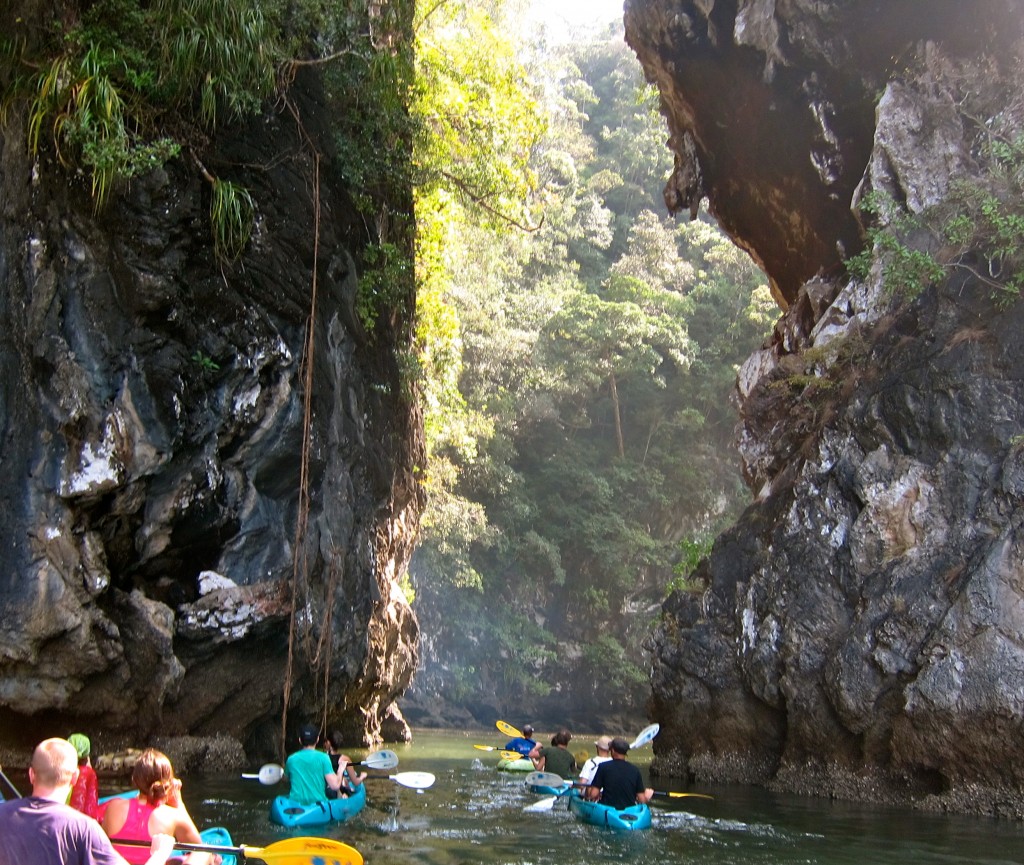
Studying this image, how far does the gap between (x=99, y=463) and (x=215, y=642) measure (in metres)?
2.76

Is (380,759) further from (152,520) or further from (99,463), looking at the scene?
(99,463)

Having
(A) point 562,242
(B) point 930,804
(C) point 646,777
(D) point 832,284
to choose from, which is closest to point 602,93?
(A) point 562,242

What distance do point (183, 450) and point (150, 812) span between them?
6.70 metres

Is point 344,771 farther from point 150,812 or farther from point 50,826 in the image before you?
point 50,826

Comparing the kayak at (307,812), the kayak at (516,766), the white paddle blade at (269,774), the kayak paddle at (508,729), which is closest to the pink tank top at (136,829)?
the kayak at (307,812)

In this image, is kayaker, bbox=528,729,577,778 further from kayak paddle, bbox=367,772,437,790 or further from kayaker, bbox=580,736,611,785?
kayak paddle, bbox=367,772,437,790

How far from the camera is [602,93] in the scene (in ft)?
150

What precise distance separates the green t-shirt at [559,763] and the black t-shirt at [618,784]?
93.4 inches

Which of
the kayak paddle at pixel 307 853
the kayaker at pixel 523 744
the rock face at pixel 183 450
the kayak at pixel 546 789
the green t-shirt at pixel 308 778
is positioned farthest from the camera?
the kayaker at pixel 523 744

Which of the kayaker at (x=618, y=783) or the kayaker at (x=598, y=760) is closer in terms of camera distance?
the kayaker at (x=618, y=783)

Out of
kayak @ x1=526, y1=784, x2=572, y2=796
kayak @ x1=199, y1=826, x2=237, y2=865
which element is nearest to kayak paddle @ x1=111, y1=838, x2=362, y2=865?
kayak @ x1=199, y1=826, x2=237, y2=865

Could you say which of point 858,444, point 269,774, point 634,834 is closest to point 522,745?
point 269,774

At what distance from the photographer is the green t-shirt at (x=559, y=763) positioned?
11.9 m

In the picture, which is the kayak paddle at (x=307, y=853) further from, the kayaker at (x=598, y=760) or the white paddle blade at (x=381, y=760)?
the white paddle blade at (x=381, y=760)
